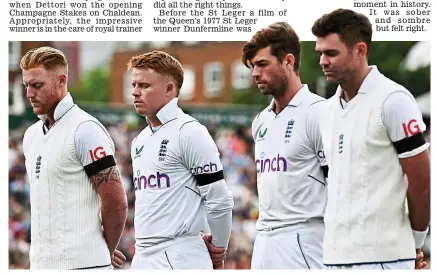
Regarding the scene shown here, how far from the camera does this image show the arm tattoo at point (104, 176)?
18.9 feet

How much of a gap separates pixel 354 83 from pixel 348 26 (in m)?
0.32

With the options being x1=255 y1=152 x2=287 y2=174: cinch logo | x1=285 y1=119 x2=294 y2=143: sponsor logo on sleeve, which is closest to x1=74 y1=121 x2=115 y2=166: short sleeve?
x1=255 y1=152 x2=287 y2=174: cinch logo

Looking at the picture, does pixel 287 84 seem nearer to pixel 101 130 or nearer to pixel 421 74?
pixel 101 130

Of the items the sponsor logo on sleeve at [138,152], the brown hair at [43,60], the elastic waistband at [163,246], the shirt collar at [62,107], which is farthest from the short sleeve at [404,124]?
the brown hair at [43,60]

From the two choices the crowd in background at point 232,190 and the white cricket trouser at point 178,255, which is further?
the crowd in background at point 232,190

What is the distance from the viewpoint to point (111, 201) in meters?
5.80

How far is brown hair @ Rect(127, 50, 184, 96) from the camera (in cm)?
609

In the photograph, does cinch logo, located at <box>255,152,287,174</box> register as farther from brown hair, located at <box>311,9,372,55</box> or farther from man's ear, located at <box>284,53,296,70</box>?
brown hair, located at <box>311,9,372,55</box>

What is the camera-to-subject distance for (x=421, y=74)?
20.3 metres

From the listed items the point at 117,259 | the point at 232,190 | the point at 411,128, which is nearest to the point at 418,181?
the point at 411,128

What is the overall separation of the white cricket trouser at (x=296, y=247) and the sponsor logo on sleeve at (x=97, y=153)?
3.81ft

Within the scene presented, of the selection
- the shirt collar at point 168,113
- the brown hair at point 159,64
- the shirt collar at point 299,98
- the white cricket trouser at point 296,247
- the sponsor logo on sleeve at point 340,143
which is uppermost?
the brown hair at point 159,64

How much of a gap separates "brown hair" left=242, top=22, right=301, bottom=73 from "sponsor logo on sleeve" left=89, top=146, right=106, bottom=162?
1.06 m

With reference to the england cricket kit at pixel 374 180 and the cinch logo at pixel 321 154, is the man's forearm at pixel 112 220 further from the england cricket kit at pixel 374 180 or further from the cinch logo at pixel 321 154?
the england cricket kit at pixel 374 180
